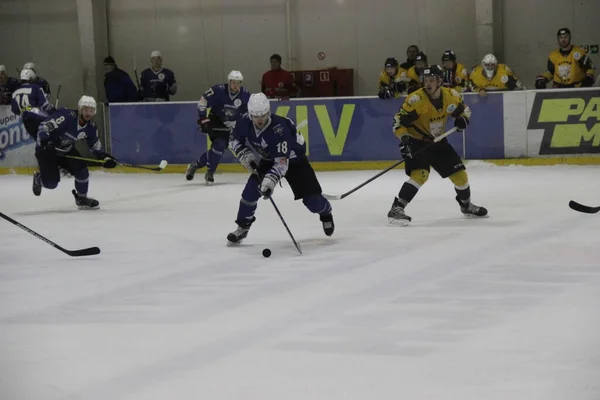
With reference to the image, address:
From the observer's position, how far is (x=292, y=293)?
5.59 m

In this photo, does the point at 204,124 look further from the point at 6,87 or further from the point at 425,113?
the point at 425,113

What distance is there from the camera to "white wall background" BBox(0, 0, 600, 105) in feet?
48.0

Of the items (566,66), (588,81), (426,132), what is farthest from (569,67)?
(426,132)

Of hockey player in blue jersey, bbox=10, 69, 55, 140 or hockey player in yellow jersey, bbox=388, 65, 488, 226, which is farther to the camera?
hockey player in blue jersey, bbox=10, 69, 55, 140

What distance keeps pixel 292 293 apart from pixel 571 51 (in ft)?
26.3

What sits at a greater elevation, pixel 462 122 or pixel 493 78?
pixel 493 78

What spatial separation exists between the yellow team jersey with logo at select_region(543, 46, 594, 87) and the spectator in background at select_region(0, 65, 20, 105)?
6742 millimetres

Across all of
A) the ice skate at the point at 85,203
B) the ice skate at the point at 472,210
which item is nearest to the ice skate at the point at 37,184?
the ice skate at the point at 85,203

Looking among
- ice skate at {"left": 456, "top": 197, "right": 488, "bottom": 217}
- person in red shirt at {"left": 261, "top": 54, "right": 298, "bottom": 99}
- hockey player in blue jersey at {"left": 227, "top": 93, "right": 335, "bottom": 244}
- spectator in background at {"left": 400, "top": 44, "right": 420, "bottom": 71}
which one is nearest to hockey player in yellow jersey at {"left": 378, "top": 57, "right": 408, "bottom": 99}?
spectator in background at {"left": 400, "top": 44, "right": 420, "bottom": 71}

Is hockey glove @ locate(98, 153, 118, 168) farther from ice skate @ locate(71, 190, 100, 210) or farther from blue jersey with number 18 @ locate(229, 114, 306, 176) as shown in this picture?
blue jersey with number 18 @ locate(229, 114, 306, 176)

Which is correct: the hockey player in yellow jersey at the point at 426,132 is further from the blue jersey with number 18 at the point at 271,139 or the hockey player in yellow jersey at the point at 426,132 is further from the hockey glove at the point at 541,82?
the hockey glove at the point at 541,82

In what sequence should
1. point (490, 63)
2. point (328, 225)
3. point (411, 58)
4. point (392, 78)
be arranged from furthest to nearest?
point (411, 58) < point (392, 78) < point (490, 63) < point (328, 225)

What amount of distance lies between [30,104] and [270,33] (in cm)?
407

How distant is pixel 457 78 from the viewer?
12.6m
